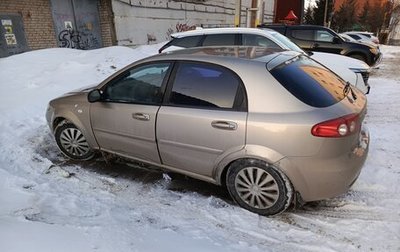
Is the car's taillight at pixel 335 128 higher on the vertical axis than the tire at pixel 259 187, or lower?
higher

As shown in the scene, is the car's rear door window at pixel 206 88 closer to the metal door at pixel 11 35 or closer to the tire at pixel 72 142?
the tire at pixel 72 142

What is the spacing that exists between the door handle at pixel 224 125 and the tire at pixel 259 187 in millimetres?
342

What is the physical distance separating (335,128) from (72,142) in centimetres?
331

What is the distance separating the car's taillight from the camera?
307cm

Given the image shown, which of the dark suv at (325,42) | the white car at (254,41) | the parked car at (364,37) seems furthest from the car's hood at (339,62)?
the parked car at (364,37)

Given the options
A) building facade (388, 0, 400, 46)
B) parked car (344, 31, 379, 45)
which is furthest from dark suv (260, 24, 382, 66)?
building facade (388, 0, 400, 46)

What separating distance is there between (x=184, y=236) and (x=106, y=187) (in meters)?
1.38

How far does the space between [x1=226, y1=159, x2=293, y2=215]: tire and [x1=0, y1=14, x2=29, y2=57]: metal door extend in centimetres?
854

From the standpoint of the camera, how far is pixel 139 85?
4105mm

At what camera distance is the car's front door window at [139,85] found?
394 centimetres

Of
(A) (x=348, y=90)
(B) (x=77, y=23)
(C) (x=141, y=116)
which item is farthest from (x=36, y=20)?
(A) (x=348, y=90)

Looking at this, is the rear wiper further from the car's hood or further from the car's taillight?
the car's hood

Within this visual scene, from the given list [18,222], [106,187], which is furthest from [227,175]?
[18,222]

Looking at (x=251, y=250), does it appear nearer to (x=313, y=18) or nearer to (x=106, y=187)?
(x=106, y=187)
